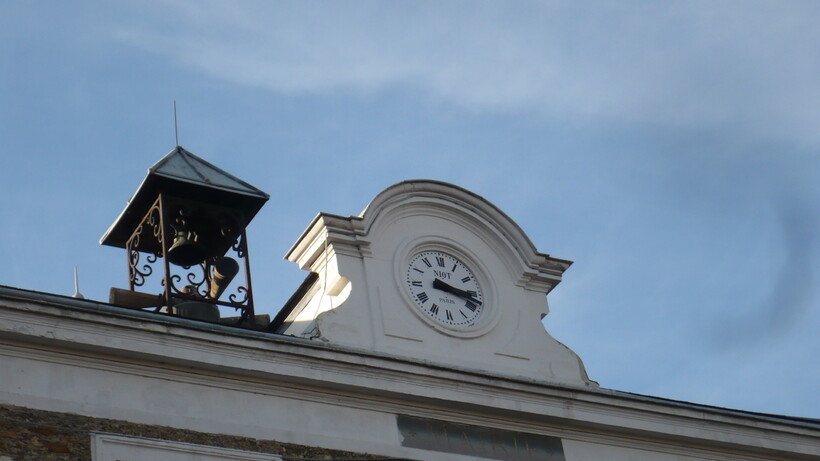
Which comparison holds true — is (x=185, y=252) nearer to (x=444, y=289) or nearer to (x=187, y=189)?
(x=187, y=189)

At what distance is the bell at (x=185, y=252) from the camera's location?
1709 centimetres

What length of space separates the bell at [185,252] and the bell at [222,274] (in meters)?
0.32

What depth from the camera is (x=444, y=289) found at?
1600cm

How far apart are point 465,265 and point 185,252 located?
125 inches

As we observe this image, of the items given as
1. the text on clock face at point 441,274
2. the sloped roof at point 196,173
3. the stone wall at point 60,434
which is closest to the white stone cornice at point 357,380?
the stone wall at point 60,434

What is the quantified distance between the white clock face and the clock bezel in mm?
33

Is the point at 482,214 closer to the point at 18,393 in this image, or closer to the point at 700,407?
the point at 700,407

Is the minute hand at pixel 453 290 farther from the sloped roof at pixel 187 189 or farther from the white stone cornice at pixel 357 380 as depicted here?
the sloped roof at pixel 187 189

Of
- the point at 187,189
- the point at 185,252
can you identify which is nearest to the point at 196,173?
the point at 187,189

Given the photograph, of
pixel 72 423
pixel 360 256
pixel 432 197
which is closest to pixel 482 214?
pixel 432 197

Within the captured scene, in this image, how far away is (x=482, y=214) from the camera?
16.7m

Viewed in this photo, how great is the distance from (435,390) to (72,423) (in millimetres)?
3518

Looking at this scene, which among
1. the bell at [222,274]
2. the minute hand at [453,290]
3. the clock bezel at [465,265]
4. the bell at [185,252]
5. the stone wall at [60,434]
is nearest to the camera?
the stone wall at [60,434]

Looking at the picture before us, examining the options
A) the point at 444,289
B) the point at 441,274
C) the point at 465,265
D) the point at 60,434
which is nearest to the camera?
the point at 60,434
